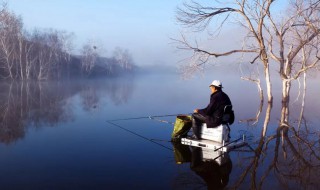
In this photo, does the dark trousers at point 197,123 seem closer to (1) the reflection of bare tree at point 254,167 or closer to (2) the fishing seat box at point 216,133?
(2) the fishing seat box at point 216,133

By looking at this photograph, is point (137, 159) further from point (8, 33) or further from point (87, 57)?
point (87, 57)

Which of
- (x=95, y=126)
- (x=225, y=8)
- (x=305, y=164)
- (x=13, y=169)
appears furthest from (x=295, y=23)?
(x=13, y=169)

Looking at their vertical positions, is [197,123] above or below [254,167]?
above

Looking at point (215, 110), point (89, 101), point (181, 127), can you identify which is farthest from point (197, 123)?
point (89, 101)

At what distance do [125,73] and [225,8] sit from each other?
317 feet

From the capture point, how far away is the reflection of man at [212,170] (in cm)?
551

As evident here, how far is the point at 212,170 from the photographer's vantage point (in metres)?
6.24

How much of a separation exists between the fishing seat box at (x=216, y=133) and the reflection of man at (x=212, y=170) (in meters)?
0.62

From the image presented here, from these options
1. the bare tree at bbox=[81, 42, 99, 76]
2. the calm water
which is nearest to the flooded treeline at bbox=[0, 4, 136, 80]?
the bare tree at bbox=[81, 42, 99, 76]

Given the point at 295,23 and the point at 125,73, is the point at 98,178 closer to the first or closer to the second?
the point at 295,23

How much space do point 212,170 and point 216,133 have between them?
1867 millimetres

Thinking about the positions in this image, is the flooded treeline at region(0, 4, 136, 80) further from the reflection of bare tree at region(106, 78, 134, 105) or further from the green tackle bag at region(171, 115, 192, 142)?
the green tackle bag at region(171, 115, 192, 142)

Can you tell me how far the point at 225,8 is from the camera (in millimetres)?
15141

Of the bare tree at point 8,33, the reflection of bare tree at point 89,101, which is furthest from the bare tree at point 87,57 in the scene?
the reflection of bare tree at point 89,101
